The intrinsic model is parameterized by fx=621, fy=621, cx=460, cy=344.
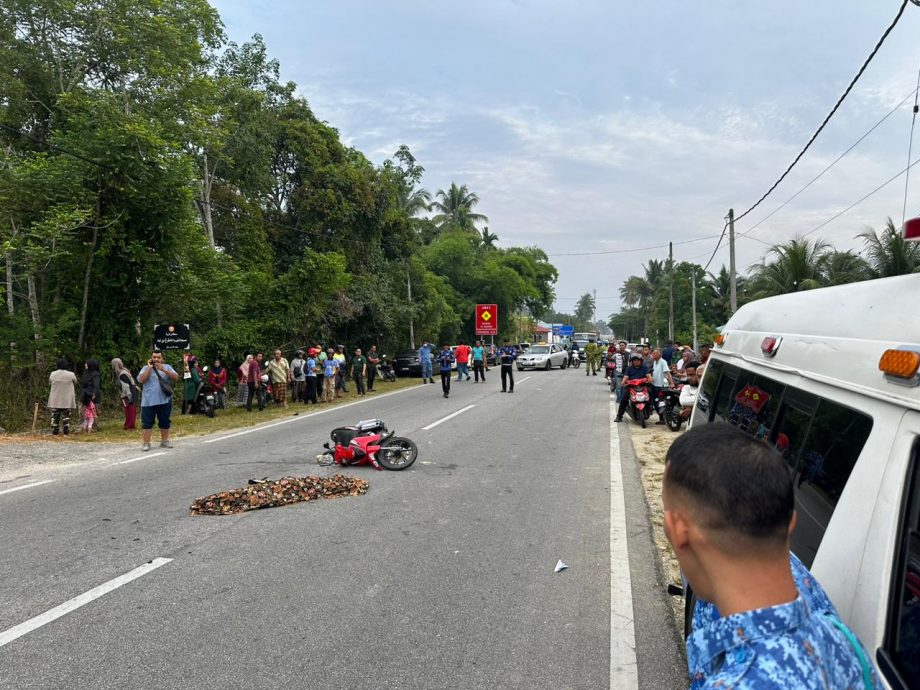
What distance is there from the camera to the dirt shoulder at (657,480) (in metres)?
4.71

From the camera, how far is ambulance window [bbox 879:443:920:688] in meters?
1.50

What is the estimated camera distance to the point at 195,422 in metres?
14.5

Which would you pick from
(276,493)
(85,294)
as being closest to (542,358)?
(85,294)

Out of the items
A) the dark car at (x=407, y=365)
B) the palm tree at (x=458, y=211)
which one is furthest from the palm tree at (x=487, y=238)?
the dark car at (x=407, y=365)

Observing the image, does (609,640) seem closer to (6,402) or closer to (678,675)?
(678,675)

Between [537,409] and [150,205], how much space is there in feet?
35.3

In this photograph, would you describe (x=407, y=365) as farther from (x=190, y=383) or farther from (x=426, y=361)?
(x=190, y=383)

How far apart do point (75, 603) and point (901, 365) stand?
4.70 m

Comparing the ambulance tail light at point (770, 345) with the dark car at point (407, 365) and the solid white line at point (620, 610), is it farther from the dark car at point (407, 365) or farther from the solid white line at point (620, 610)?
the dark car at point (407, 365)

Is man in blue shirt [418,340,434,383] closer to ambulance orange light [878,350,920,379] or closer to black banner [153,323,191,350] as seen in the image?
black banner [153,323,191,350]

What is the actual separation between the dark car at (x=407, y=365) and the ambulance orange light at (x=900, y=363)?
27751 millimetres

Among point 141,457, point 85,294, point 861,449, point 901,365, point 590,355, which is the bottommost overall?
point 141,457

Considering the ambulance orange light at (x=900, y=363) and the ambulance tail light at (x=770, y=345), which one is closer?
the ambulance orange light at (x=900, y=363)

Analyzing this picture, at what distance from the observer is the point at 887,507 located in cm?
159
